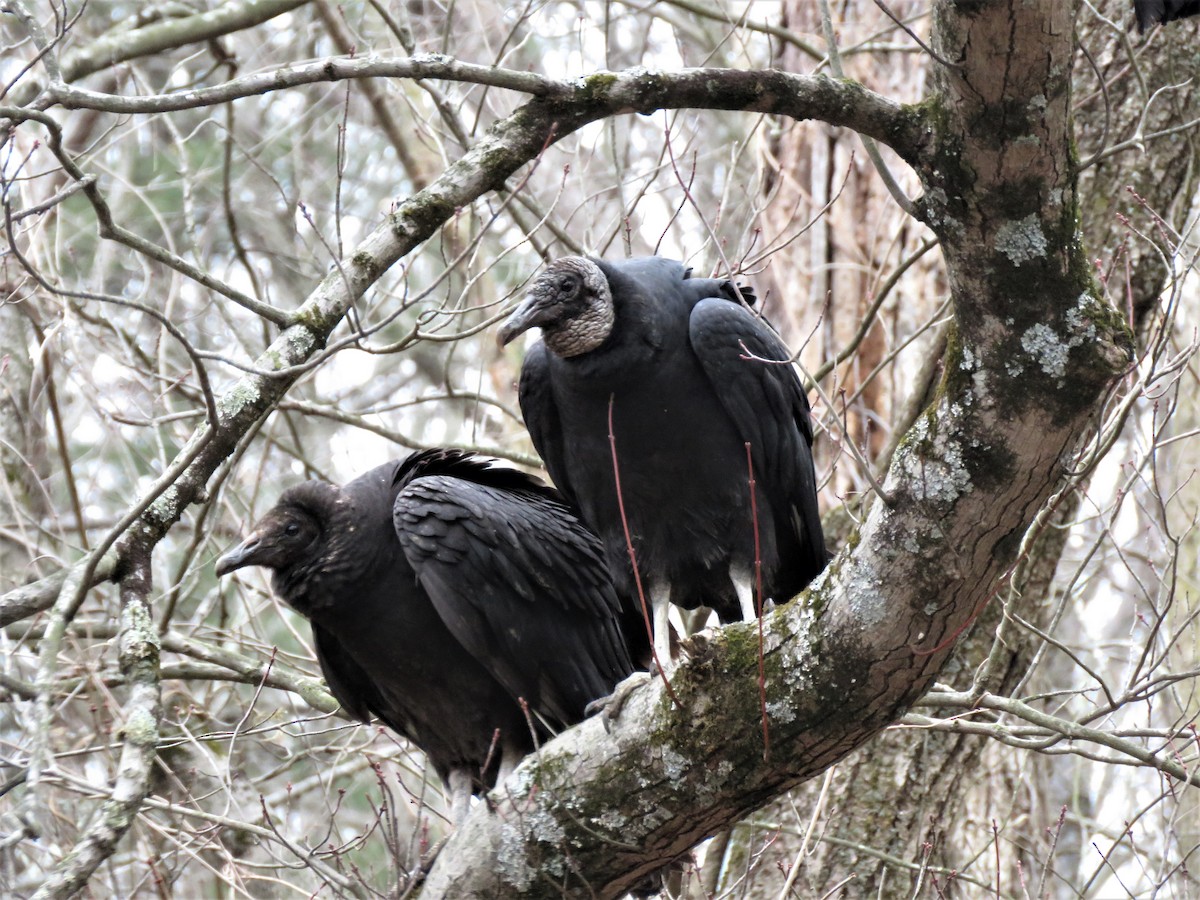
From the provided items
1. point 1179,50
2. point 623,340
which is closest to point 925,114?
point 623,340

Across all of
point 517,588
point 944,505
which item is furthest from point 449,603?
point 944,505

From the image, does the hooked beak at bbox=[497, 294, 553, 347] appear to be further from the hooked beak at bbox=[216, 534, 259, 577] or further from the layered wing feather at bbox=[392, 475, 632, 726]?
the hooked beak at bbox=[216, 534, 259, 577]

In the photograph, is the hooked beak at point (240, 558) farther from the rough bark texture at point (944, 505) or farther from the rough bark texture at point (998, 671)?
the rough bark texture at point (998, 671)

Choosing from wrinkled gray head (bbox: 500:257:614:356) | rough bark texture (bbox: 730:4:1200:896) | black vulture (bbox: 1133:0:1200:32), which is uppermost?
black vulture (bbox: 1133:0:1200:32)

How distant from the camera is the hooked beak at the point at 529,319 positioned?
11.8ft

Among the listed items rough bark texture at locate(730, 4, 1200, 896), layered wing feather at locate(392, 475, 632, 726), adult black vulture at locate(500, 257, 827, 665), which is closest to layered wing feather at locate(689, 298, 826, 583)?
adult black vulture at locate(500, 257, 827, 665)

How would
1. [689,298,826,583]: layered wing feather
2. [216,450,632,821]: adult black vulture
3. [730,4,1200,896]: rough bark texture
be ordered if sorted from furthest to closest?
1. [730,4,1200,896]: rough bark texture
2. [216,450,632,821]: adult black vulture
3. [689,298,826,583]: layered wing feather

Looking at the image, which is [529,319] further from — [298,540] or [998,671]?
[998,671]

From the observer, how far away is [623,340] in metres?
3.56

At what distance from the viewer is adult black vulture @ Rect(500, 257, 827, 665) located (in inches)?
140

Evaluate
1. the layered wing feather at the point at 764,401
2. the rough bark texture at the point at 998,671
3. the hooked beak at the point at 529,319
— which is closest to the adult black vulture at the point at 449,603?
the hooked beak at the point at 529,319

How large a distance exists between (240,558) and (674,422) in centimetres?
131

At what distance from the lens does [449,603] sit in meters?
3.56

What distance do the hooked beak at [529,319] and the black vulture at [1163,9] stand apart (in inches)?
70.9
